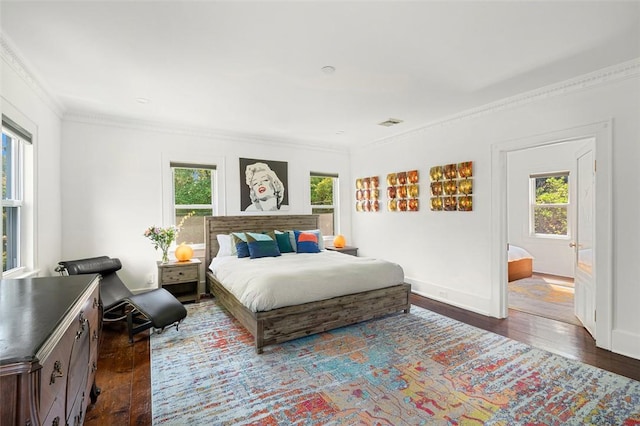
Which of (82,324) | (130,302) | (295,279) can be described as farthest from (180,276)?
(82,324)

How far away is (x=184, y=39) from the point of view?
2387mm

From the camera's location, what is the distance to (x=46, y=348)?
3.36 feet

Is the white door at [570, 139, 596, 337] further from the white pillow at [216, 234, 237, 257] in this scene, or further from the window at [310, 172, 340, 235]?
the white pillow at [216, 234, 237, 257]

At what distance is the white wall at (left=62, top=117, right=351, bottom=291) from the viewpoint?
4.17 metres

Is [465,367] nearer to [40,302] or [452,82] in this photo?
[452,82]

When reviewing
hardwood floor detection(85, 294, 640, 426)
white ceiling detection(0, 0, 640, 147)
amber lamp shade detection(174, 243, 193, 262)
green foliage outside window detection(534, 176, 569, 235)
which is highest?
white ceiling detection(0, 0, 640, 147)

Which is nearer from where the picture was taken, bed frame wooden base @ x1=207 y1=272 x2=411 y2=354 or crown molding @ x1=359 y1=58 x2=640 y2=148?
crown molding @ x1=359 y1=58 x2=640 y2=148

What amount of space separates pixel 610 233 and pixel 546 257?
4.06 meters

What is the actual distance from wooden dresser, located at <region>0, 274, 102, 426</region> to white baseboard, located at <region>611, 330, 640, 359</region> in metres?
4.17

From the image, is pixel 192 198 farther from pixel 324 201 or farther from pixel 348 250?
pixel 348 250

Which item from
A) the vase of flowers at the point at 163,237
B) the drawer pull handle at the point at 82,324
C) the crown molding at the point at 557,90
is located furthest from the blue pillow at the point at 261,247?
A: the crown molding at the point at 557,90

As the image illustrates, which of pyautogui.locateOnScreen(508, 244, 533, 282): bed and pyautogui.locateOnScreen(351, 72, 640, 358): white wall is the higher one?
pyautogui.locateOnScreen(351, 72, 640, 358): white wall

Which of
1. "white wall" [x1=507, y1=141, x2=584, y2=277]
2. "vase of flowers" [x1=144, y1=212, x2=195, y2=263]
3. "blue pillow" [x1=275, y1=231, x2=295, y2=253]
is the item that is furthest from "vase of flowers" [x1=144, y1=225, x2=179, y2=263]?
"white wall" [x1=507, y1=141, x2=584, y2=277]

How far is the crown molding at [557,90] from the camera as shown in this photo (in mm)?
2846
